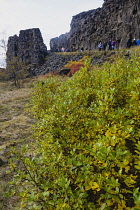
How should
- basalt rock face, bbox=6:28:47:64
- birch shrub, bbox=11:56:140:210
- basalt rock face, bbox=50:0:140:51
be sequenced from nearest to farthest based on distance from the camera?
birch shrub, bbox=11:56:140:210
basalt rock face, bbox=50:0:140:51
basalt rock face, bbox=6:28:47:64

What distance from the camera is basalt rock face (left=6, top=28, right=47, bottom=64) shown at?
49531 mm

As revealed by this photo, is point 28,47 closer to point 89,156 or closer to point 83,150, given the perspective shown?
point 83,150

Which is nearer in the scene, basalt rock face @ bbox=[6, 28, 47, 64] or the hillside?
the hillside

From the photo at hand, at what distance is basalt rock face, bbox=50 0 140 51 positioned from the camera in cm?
3450

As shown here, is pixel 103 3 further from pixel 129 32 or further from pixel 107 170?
pixel 107 170

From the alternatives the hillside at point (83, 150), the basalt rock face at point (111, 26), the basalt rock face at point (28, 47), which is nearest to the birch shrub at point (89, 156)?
the hillside at point (83, 150)

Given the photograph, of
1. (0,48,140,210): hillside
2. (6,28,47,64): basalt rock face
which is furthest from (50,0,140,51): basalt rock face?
(0,48,140,210): hillside

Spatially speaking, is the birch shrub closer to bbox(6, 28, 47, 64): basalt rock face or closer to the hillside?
the hillside

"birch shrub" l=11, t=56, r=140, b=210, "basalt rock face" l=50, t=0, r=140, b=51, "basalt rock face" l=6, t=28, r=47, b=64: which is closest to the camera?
"birch shrub" l=11, t=56, r=140, b=210

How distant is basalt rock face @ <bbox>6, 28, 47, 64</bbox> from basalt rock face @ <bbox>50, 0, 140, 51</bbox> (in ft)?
49.1

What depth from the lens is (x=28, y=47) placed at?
172ft

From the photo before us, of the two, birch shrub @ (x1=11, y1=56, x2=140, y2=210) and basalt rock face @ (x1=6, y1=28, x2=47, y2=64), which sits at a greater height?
basalt rock face @ (x1=6, y1=28, x2=47, y2=64)

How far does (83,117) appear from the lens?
3945 mm

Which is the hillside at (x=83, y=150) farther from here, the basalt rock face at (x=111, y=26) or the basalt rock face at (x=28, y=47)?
the basalt rock face at (x=28, y=47)
